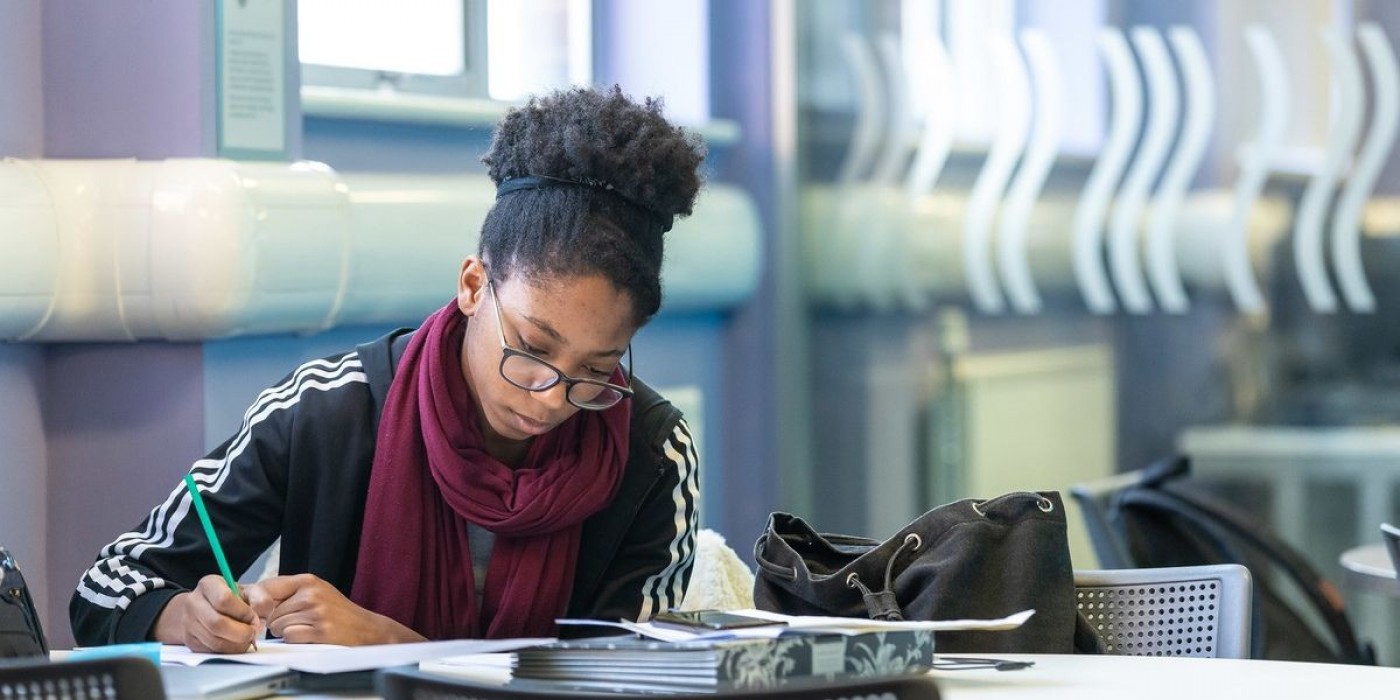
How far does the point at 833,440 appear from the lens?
4.27 m

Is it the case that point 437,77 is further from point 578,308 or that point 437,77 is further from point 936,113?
point 578,308

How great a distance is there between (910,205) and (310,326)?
1831mm

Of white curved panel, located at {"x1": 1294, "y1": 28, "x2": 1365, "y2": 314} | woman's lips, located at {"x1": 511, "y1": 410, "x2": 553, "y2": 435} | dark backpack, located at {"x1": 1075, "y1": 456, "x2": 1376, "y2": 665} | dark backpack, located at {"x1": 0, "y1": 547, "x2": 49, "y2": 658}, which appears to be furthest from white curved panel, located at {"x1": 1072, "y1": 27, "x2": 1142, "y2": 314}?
dark backpack, located at {"x1": 0, "y1": 547, "x2": 49, "y2": 658}

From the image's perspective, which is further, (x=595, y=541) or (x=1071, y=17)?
(x=1071, y=17)

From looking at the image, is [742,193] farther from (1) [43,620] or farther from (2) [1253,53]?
(1) [43,620]

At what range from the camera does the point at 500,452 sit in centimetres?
198

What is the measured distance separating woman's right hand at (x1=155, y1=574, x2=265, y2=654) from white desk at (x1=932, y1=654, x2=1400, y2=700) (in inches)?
24.4

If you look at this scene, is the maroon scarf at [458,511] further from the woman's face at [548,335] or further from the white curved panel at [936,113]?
the white curved panel at [936,113]

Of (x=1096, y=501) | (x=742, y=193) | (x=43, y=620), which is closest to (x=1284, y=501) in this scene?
(x=1096, y=501)

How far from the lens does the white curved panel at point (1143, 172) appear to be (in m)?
3.81

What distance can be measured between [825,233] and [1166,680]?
2812 millimetres

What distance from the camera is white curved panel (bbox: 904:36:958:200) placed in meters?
4.03

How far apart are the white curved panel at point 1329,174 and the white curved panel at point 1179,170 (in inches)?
9.7

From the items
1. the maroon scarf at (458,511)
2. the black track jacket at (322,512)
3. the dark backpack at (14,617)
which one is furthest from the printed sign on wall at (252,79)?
the dark backpack at (14,617)
